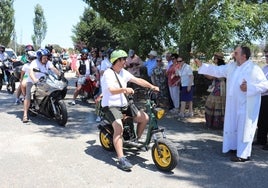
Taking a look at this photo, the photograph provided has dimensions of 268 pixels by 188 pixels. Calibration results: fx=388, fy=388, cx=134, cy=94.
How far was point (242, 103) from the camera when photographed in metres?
6.13

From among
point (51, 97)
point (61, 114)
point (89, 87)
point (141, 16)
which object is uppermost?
point (141, 16)

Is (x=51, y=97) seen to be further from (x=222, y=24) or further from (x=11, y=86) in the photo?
(x=11, y=86)

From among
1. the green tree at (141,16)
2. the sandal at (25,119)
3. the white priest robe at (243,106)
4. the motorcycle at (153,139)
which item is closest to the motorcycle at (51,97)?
the sandal at (25,119)

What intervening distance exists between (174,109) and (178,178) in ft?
18.0

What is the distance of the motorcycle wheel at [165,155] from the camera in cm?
528

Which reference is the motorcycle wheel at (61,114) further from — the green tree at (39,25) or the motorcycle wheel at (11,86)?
the green tree at (39,25)

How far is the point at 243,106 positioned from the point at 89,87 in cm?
633

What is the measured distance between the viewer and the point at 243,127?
6.08 m

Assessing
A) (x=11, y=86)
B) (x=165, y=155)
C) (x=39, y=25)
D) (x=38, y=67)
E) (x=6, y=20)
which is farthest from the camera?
(x=39, y=25)

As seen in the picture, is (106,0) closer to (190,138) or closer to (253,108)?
(190,138)

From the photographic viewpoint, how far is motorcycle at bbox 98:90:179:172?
5.35m

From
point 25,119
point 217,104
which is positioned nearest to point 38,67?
point 25,119

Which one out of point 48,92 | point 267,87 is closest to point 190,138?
point 267,87

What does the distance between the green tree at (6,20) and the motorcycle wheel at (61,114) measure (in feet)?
112
